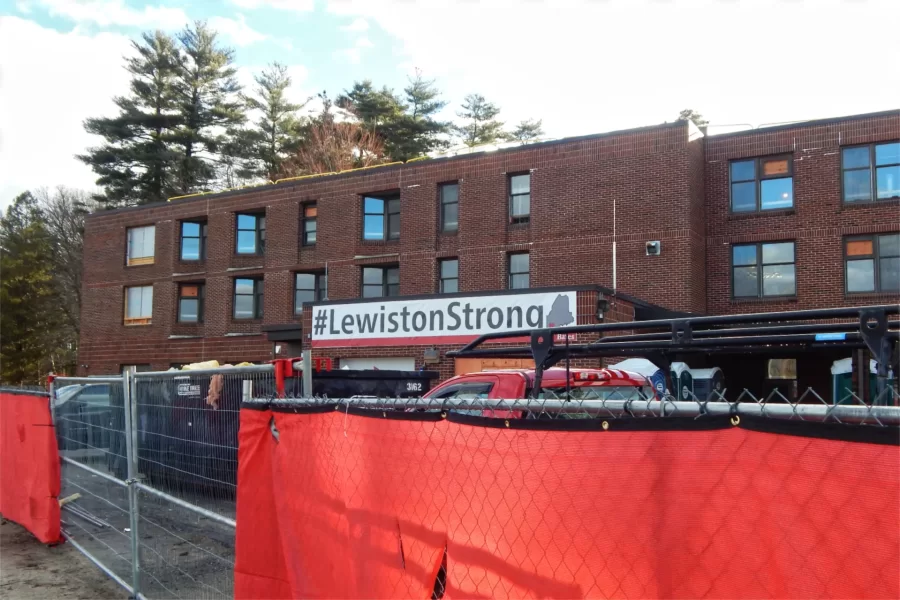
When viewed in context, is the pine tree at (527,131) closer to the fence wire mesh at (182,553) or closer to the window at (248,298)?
the window at (248,298)

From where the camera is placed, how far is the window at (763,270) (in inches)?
1021

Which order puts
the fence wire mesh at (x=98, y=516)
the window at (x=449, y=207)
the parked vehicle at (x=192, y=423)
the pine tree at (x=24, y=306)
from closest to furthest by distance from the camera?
the parked vehicle at (x=192, y=423) < the fence wire mesh at (x=98, y=516) < the window at (x=449, y=207) < the pine tree at (x=24, y=306)

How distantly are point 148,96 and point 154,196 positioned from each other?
249 inches

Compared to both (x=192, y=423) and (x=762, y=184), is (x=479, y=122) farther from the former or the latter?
(x=192, y=423)

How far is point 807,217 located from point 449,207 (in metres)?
12.3

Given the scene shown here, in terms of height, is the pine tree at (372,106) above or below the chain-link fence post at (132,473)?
above

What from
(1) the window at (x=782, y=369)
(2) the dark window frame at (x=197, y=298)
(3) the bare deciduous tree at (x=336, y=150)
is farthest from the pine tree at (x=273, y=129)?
(1) the window at (x=782, y=369)

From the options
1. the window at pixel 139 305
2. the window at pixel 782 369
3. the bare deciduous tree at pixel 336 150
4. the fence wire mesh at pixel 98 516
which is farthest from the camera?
the bare deciduous tree at pixel 336 150

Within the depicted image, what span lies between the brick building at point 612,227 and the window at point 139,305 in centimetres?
604

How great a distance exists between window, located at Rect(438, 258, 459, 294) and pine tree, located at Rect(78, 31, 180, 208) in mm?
27649

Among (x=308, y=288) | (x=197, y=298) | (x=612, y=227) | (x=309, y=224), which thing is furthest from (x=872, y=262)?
(x=197, y=298)

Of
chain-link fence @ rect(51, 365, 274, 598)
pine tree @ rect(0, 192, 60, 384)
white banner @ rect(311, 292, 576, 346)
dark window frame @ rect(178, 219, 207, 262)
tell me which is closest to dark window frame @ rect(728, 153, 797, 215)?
white banner @ rect(311, 292, 576, 346)

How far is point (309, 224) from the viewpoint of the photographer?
1304 inches

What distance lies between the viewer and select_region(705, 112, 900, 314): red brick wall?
81.1 ft
